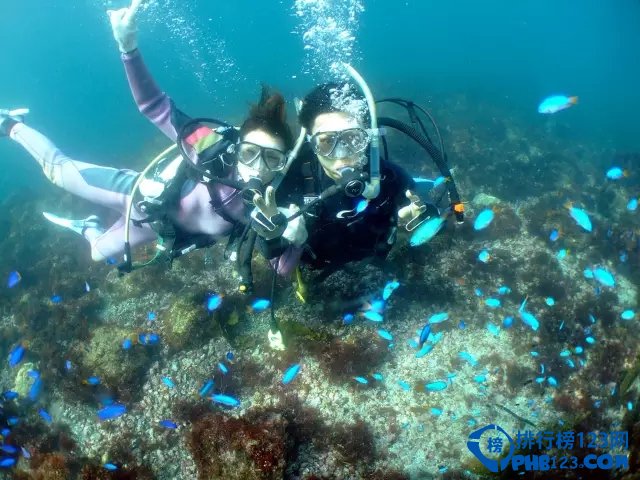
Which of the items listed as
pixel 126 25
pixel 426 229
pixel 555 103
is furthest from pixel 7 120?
pixel 555 103

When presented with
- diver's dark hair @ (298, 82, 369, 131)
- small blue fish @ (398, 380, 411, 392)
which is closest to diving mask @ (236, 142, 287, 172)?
diver's dark hair @ (298, 82, 369, 131)

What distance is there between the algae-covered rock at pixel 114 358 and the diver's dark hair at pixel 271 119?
17.6 feet

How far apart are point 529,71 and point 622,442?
79.4 m

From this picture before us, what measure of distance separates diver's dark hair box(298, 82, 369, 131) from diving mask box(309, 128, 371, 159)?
13.3 inches

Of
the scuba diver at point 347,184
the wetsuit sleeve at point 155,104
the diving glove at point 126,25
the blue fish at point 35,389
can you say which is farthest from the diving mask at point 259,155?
the blue fish at point 35,389

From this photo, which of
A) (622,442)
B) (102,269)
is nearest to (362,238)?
(622,442)

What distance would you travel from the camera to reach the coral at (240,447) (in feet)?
15.8

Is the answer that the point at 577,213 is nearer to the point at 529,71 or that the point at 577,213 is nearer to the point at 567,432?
the point at 567,432

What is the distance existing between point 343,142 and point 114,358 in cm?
647

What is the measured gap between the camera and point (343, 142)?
4270 mm

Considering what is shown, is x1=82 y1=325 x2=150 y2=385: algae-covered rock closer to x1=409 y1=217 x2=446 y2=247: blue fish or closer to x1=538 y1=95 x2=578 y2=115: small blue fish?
x1=409 y1=217 x2=446 y2=247: blue fish

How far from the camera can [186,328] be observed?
7.31 m

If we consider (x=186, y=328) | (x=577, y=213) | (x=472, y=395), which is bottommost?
(x=472, y=395)

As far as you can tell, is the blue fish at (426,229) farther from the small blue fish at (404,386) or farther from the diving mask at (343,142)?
the small blue fish at (404,386)
